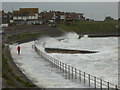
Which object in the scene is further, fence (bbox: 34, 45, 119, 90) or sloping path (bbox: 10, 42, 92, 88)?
sloping path (bbox: 10, 42, 92, 88)

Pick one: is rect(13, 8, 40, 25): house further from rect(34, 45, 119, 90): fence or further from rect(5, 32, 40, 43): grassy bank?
rect(34, 45, 119, 90): fence

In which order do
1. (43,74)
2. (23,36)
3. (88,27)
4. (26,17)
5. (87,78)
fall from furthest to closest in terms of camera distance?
(26,17)
(88,27)
(23,36)
(43,74)
(87,78)

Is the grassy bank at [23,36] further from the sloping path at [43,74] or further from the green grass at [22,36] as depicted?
the sloping path at [43,74]

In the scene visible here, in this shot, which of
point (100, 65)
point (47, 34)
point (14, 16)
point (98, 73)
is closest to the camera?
point (98, 73)

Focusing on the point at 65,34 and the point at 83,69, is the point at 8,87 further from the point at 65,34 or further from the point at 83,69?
the point at 65,34

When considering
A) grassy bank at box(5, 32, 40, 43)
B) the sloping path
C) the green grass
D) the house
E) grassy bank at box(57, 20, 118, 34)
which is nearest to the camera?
the sloping path

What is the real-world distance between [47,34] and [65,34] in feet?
22.1

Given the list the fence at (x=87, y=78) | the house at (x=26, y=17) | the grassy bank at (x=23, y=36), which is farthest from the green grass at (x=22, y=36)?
the house at (x=26, y=17)

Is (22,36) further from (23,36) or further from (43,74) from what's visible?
(43,74)

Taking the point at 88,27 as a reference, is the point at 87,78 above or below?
below

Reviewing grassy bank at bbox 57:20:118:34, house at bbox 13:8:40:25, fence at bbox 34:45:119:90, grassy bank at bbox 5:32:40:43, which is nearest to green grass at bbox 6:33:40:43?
grassy bank at bbox 5:32:40:43

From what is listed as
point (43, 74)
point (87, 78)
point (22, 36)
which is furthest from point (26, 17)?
point (87, 78)

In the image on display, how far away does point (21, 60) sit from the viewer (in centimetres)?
2938

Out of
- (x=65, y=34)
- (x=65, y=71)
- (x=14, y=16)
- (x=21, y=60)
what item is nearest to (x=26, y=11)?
(x=14, y=16)
